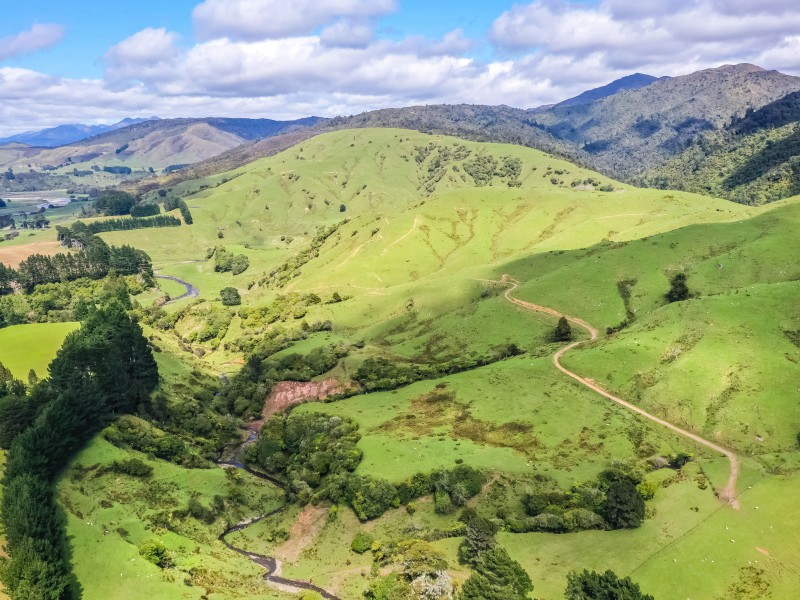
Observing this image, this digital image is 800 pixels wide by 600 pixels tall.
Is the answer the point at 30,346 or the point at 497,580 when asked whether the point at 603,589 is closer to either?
the point at 497,580

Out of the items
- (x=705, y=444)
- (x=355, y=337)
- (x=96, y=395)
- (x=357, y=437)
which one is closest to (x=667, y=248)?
(x=705, y=444)

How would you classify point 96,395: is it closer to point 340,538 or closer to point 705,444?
point 340,538

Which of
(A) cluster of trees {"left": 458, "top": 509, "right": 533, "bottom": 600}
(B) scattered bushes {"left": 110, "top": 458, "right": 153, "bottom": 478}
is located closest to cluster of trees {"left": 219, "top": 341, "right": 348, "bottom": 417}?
(B) scattered bushes {"left": 110, "top": 458, "right": 153, "bottom": 478}

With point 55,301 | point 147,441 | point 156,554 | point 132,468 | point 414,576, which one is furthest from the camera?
point 55,301

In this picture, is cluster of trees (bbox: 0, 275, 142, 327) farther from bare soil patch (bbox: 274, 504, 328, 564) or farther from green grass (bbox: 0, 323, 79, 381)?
bare soil patch (bbox: 274, 504, 328, 564)

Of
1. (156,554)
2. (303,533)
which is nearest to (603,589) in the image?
(303,533)

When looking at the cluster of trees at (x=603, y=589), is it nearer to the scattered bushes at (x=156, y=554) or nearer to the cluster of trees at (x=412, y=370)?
the scattered bushes at (x=156, y=554)

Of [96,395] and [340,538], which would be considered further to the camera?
Result: [96,395]
